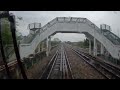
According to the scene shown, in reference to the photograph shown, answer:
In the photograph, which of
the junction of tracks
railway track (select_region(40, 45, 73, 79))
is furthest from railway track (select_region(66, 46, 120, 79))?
railway track (select_region(40, 45, 73, 79))

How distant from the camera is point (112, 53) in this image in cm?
1213

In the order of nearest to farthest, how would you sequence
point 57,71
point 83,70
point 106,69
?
point 106,69
point 83,70
point 57,71

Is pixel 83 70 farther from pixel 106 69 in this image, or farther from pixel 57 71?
pixel 57 71

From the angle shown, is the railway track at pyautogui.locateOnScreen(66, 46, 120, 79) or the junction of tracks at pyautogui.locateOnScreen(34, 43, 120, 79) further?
the junction of tracks at pyautogui.locateOnScreen(34, 43, 120, 79)

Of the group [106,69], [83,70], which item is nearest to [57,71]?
[83,70]

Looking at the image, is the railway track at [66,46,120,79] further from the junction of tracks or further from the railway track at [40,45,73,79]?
the railway track at [40,45,73,79]

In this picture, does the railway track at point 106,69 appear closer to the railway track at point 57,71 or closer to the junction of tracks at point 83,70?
the junction of tracks at point 83,70

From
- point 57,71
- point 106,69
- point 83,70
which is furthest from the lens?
point 57,71
